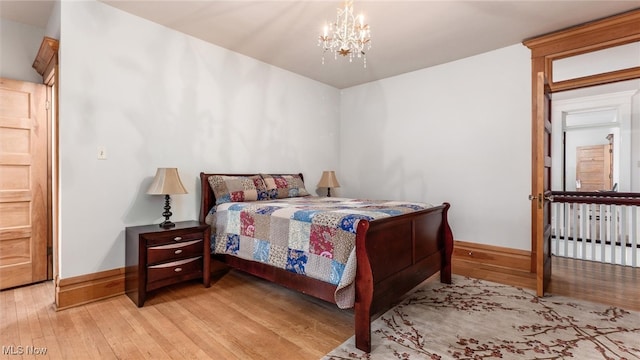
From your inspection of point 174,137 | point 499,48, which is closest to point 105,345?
point 174,137

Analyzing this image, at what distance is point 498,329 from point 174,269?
2.65 meters

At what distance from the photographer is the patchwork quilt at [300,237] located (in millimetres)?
1971

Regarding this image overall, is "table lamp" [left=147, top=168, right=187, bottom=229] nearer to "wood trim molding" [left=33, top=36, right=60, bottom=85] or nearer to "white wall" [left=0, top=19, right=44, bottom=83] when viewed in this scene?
"wood trim molding" [left=33, top=36, right=60, bottom=85]

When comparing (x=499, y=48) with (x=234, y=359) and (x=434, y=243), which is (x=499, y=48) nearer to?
(x=434, y=243)

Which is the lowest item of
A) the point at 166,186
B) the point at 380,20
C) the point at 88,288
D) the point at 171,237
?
the point at 88,288

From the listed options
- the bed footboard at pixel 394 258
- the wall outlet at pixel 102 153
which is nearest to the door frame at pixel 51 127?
the wall outlet at pixel 102 153

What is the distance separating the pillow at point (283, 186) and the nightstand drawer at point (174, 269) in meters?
1.15

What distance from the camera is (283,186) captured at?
3.82 m

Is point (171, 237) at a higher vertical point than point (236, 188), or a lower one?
lower

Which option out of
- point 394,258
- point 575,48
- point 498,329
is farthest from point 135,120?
point 575,48

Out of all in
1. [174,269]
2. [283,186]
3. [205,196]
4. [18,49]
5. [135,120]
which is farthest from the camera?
[283,186]

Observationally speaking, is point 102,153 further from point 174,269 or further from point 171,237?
point 174,269

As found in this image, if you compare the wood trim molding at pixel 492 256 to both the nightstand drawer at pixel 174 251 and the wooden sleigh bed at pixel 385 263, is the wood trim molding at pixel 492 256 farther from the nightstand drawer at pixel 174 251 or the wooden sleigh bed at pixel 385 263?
the nightstand drawer at pixel 174 251

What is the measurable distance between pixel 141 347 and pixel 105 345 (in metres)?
0.25
